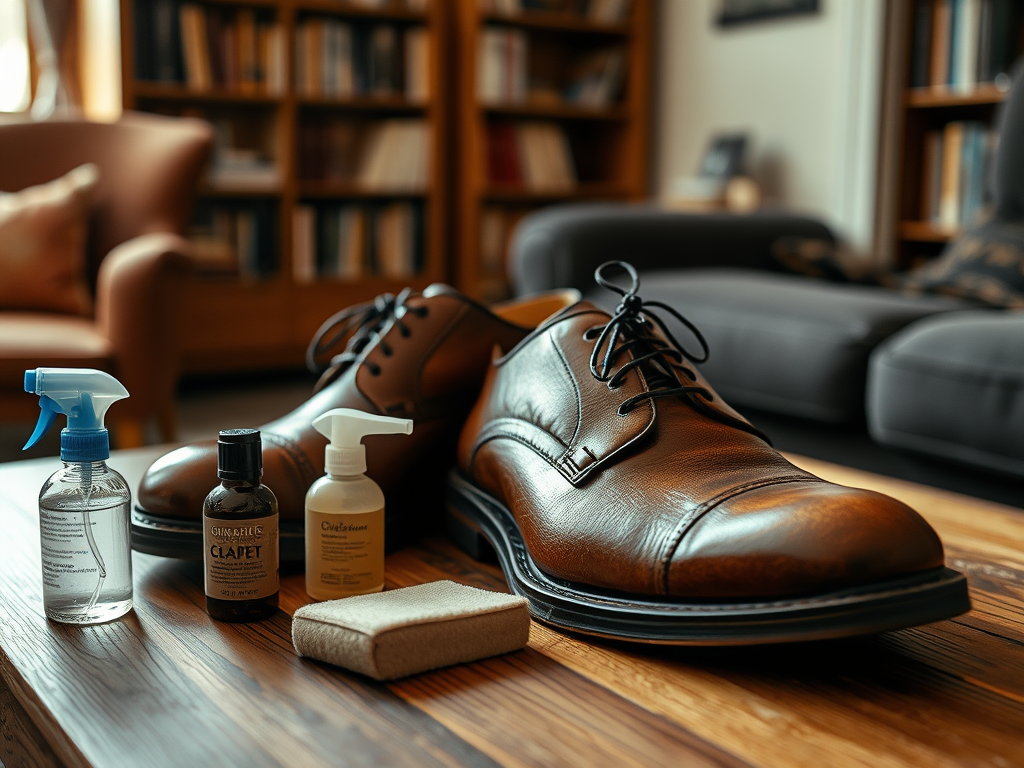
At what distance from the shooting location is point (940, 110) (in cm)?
299

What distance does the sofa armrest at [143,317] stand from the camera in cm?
201

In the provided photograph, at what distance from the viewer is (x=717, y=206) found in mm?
3172

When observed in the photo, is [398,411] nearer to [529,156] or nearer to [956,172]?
[956,172]

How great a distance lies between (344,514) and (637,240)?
1.64 m

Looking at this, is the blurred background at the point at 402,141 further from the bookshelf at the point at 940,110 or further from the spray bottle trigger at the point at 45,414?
the spray bottle trigger at the point at 45,414

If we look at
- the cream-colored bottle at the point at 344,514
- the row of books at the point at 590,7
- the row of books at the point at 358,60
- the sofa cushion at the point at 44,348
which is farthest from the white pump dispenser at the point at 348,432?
the row of books at the point at 590,7

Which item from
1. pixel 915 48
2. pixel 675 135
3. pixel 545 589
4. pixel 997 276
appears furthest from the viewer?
pixel 675 135

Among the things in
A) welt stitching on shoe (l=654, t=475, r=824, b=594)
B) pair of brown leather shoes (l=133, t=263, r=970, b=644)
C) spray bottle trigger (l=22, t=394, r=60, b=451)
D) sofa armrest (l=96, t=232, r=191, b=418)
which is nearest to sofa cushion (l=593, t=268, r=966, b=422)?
pair of brown leather shoes (l=133, t=263, r=970, b=644)

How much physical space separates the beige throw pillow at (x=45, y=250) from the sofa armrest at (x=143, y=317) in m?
0.16

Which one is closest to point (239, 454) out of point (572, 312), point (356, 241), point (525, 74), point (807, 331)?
point (572, 312)

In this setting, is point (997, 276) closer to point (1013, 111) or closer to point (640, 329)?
point (1013, 111)

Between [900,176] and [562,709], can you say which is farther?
[900,176]

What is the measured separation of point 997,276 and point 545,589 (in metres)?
1.61

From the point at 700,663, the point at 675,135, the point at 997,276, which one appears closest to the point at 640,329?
the point at 700,663
